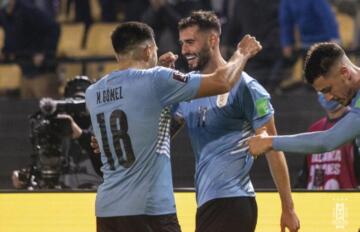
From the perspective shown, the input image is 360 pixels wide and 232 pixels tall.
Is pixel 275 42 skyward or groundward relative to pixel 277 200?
skyward

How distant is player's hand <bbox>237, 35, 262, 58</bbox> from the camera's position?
6359 mm

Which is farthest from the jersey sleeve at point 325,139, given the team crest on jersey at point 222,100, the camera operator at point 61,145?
the camera operator at point 61,145

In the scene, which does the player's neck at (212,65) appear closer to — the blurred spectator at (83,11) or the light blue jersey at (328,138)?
the light blue jersey at (328,138)

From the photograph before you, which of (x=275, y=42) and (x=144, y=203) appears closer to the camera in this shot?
(x=144, y=203)

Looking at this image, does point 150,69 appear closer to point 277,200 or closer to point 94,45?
point 277,200

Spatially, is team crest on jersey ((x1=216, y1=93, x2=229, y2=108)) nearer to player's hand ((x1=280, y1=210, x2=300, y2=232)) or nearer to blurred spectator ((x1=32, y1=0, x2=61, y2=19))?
player's hand ((x1=280, y1=210, x2=300, y2=232))

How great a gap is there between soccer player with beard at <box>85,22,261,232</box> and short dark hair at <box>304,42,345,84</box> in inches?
14.4

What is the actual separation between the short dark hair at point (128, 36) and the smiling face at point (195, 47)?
49 centimetres

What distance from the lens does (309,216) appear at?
293 inches

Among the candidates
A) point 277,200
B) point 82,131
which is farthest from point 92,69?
point 277,200

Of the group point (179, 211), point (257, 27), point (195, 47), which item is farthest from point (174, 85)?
point (257, 27)

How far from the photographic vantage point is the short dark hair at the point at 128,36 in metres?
6.43

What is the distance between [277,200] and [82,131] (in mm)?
2136

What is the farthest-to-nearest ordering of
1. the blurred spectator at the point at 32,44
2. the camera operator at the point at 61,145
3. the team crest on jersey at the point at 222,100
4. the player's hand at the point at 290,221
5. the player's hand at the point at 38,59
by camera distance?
the blurred spectator at the point at 32,44
the player's hand at the point at 38,59
the camera operator at the point at 61,145
the team crest on jersey at the point at 222,100
the player's hand at the point at 290,221
